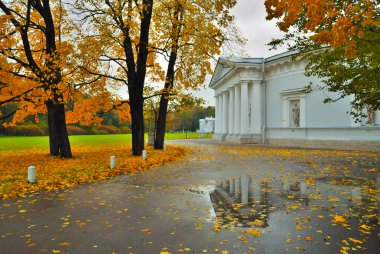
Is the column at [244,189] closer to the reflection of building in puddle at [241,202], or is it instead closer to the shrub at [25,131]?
the reflection of building in puddle at [241,202]

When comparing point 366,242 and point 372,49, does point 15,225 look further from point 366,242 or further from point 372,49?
point 372,49

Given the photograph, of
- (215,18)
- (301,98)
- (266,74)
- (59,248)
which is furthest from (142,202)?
(266,74)

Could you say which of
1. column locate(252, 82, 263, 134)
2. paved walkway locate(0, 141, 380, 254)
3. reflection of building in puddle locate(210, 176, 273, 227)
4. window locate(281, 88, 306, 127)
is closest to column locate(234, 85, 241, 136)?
column locate(252, 82, 263, 134)

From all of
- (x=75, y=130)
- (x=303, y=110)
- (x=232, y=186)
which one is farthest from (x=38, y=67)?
(x=75, y=130)

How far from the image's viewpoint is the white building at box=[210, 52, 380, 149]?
985 inches

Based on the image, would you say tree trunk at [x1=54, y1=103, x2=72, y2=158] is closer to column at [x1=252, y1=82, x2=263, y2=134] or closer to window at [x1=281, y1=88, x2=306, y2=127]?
window at [x1=281, y1=88, x2=306, y2=127]

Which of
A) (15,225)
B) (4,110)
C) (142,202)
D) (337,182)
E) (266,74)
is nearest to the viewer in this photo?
(15,225)

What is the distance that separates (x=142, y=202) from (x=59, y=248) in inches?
111

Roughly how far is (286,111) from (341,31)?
989 inches

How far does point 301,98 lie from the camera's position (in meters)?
28.6

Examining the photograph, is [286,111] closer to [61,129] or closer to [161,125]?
[161,125]

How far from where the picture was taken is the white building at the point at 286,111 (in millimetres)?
25016

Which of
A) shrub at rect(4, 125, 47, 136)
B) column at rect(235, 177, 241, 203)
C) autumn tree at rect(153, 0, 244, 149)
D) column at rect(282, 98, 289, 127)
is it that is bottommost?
column at rect(235, 177, 241, 203)

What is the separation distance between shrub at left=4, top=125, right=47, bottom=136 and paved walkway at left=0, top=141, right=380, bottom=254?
5763 centimetres
